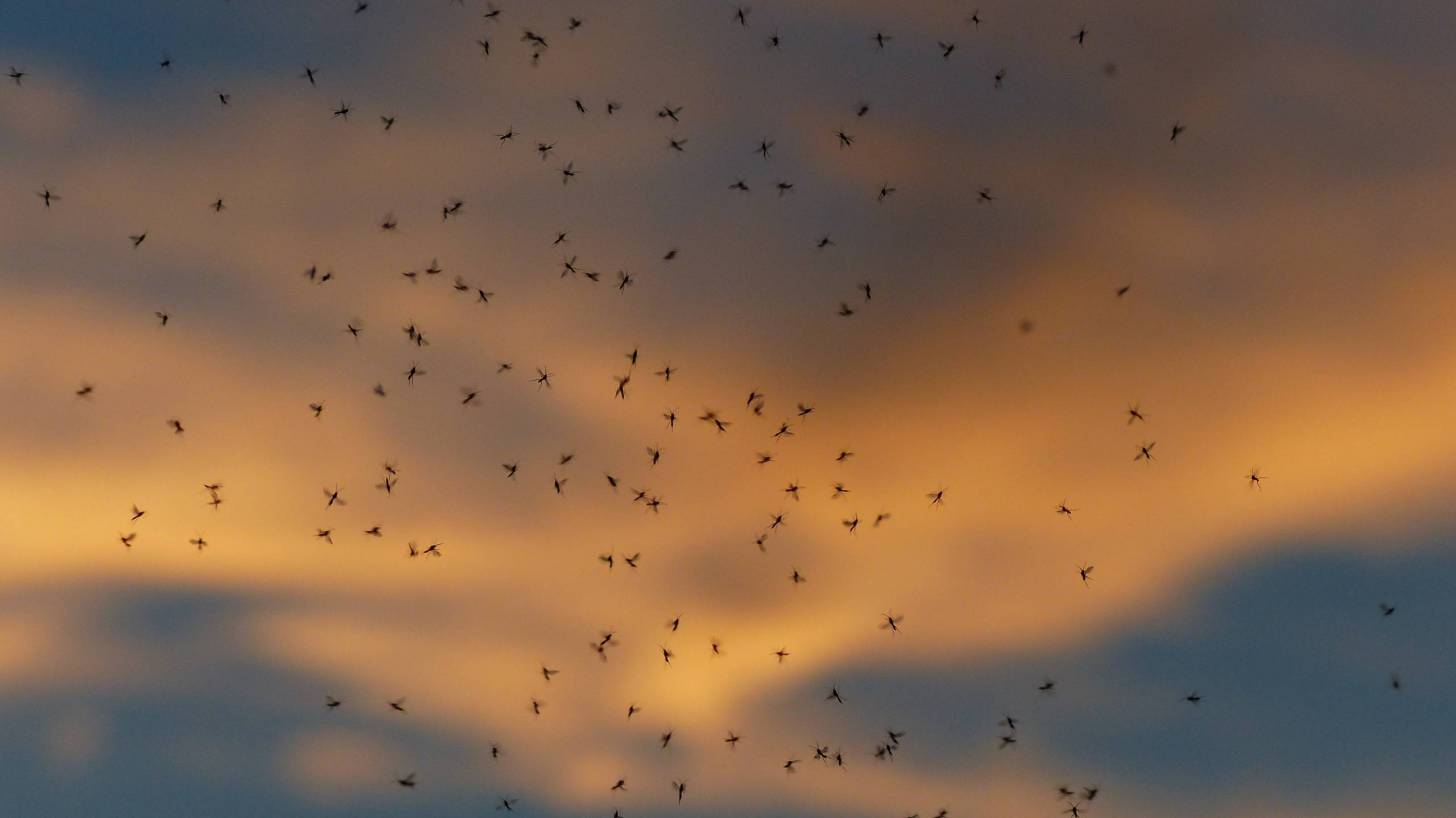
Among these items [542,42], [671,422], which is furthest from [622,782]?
[542,42]

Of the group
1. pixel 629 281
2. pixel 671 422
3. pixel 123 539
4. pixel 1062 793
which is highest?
Result: pixel 629 281

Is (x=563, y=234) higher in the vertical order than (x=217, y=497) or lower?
higher

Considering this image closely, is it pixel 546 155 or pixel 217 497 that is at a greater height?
pixel 546 155

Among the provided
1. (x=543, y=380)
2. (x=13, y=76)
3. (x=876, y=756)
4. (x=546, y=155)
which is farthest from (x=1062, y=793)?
(x=13, y=76)

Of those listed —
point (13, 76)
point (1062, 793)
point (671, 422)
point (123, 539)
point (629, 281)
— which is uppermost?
point (13, 76)

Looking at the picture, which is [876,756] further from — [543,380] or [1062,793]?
[543,380]

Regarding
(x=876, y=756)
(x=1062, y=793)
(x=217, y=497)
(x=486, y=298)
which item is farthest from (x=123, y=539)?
(x=1062, y=793)

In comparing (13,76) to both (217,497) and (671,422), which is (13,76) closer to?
(217,497)
